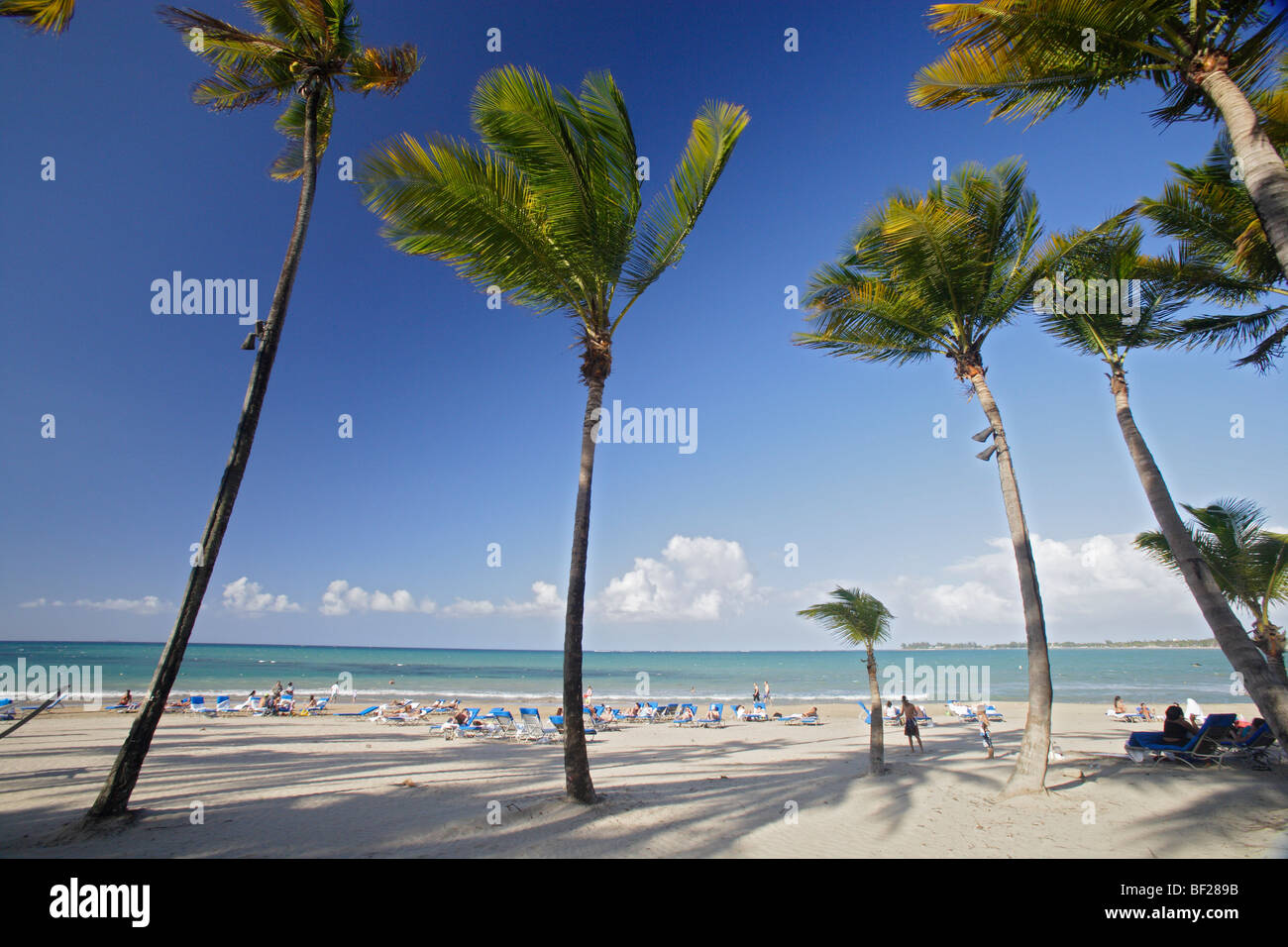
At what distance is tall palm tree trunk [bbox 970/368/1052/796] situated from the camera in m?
8.16

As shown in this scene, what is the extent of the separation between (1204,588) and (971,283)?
6.01 metres

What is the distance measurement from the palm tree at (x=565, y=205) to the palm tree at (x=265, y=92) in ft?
7.23

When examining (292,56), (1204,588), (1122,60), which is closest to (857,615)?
(1204,588)

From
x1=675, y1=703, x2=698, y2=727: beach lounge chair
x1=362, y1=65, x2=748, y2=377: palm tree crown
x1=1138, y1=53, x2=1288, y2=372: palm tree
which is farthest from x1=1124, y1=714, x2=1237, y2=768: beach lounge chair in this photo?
x1=675, y1=703, x2=698, y2=727: beach lounge chair

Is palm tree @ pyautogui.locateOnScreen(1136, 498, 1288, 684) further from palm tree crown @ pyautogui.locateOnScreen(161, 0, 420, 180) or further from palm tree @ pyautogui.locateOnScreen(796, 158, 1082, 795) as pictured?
palm tree crown @ pyautogui.locateOnScreen(161, 0, 420, 180)

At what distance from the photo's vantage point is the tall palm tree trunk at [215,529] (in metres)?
6.92

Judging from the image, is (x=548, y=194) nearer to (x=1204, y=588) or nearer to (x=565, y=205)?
(x=565, y=205)

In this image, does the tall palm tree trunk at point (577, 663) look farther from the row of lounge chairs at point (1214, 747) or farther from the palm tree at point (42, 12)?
the row of lounge chairs at point (1214, 747)

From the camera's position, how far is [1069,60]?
6.54 metres

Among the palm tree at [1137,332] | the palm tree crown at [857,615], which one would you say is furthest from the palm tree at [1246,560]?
the palm tree crown at [857,615]
